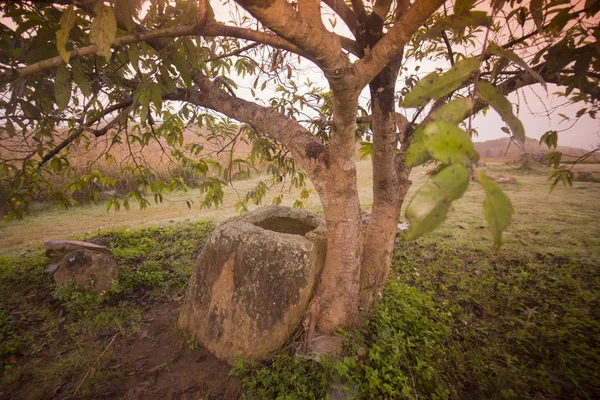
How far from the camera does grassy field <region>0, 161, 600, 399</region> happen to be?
1780 mm

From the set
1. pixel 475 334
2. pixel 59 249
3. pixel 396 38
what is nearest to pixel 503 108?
pixel 396 38

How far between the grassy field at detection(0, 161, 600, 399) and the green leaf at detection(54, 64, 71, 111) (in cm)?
195

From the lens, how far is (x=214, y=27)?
1103mm

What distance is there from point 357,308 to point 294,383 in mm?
740

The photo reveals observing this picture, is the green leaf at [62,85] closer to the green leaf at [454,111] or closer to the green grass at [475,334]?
the green leaf at [454,111]

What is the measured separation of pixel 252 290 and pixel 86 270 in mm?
2278

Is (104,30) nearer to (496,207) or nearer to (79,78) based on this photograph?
(79,78)

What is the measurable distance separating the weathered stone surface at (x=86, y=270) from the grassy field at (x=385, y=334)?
123 mm

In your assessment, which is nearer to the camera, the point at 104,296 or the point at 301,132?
the point at 301,132

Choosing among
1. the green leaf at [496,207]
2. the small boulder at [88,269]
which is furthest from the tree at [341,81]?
the small boulder at [88,269]

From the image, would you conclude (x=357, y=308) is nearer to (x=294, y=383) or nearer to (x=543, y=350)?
(x=294, y=383)

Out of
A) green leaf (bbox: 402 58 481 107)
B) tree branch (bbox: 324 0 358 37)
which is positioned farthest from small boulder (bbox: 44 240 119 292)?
green leaf (bbox: 402 58 481 107)

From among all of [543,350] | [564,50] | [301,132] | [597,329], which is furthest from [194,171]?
[597,329]

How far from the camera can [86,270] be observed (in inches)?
114
